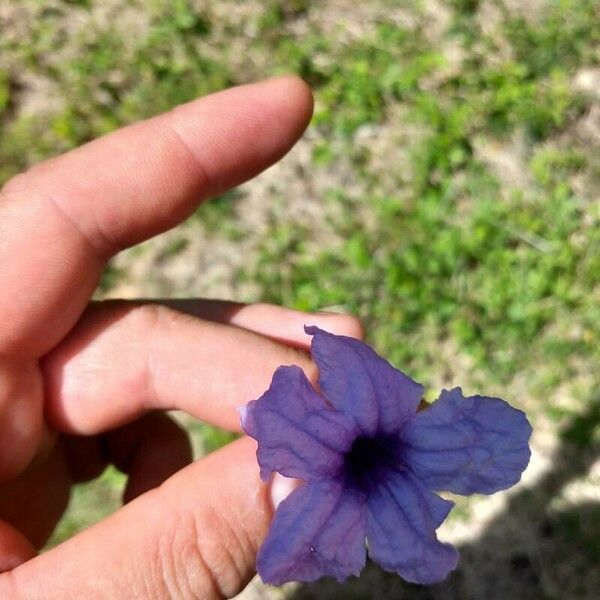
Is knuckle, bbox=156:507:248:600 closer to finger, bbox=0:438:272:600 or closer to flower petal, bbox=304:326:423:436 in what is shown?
finger, bbox=0:438:272:600

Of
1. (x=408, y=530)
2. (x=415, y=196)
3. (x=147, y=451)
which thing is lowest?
(x=147, y=451)

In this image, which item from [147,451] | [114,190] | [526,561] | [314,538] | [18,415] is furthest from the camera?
[526,561]

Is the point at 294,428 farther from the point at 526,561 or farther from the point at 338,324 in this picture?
the point at 526,561

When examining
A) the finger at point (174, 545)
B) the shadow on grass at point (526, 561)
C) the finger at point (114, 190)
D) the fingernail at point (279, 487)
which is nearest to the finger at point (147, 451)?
the finger at point (114, 190)

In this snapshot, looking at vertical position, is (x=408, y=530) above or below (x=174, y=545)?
above

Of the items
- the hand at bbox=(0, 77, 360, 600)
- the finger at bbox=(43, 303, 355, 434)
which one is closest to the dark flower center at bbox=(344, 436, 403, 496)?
the hand at bbox=(0, 77, 360, 600)

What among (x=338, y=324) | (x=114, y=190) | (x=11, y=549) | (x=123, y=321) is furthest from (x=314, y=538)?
(x=114, y=190)

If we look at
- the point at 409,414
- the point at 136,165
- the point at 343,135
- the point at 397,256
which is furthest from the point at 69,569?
the point at 343,135

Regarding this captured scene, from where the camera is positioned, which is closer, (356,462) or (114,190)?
(356,462)
